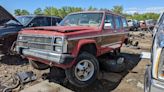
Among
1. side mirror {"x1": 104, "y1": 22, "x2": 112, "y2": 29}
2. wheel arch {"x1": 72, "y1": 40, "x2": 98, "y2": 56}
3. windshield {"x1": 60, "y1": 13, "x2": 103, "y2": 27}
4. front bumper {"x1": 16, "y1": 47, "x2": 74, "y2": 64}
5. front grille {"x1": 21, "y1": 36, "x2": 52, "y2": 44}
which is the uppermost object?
windshield {"x1": 60, "y1": 13, "x2": 103, "y2": 27}

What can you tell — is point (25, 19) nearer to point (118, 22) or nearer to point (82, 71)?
point (118, 22)

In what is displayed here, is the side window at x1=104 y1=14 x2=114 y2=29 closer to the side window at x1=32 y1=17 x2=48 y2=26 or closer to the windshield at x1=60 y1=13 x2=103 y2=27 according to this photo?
the windshield at x1=60 y1=13 x2=103 y2=27

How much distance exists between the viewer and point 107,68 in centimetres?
656

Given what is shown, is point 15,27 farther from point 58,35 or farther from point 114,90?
point 114,90

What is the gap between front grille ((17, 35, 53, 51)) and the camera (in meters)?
4.90

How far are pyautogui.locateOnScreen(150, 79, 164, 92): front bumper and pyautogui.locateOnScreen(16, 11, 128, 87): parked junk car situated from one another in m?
2.22

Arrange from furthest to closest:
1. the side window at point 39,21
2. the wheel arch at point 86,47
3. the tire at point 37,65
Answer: the side window at point 39,21
the tire at point 37,65
the wheel arch at point 86,47

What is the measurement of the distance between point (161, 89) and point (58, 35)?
2.68 meters

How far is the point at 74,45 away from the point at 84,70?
28.1 inches

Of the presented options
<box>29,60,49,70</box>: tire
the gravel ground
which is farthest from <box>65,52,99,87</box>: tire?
<box>29,60,49,70</box>: tire

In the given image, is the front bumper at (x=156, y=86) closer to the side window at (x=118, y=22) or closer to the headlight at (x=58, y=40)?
the headlight at (x=58, y=40)

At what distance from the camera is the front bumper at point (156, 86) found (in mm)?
2625

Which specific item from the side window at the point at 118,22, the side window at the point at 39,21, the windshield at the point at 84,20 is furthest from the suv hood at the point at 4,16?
the side window at the point at 118,22

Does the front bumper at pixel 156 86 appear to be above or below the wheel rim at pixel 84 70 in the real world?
above
